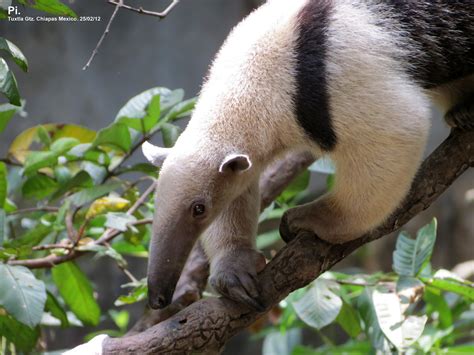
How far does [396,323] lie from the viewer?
3072 millimetres

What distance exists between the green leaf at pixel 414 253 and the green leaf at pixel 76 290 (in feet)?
4.89

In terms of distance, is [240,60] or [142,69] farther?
[142,69]

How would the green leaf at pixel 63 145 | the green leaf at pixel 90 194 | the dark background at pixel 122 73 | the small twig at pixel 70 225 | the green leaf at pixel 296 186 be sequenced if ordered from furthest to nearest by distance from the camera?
the dark background at pixel 122 73 → the green leaf at pixel 296 186 → the green leaf at pixel 63 145 → the green leaf at pixel 90 194 → the small twig at pixel 70 225

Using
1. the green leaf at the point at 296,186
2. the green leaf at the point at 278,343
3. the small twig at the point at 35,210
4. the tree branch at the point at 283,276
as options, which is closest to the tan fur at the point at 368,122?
the tree branch at the point at 283,276

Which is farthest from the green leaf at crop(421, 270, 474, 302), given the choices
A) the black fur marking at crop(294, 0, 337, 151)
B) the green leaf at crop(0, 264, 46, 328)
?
the green leaf at crop(0, 264, 46, 328)

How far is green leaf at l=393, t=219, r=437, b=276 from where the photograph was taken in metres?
3.33

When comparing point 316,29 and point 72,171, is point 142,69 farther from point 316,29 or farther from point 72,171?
point 316,29

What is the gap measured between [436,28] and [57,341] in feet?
18.4

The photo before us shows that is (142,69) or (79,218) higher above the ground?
(79,218)

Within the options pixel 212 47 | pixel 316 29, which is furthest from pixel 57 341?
pixel 316 29

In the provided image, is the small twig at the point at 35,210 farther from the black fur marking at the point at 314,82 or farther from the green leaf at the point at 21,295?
the black fur marking at the point at 314,82

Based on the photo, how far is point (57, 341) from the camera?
24.7ft

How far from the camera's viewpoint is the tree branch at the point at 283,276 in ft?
8.86

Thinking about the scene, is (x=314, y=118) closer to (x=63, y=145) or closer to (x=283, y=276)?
(x=283, y=276)
